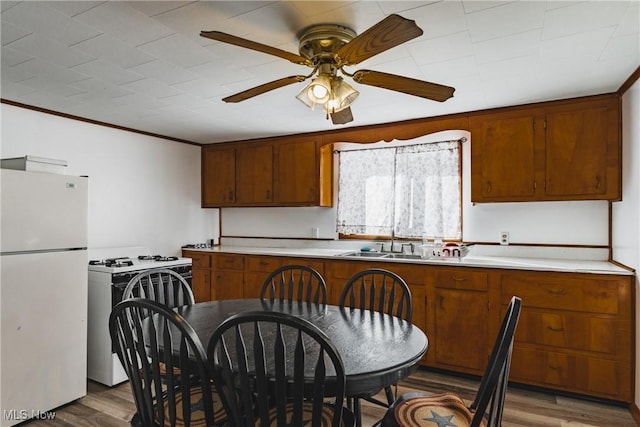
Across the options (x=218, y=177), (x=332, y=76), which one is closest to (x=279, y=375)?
(x=332, y=76)

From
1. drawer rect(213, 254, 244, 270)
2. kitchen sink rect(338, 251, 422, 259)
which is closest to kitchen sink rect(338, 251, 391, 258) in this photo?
kitchen sink rect(338, 251, 422, 259)

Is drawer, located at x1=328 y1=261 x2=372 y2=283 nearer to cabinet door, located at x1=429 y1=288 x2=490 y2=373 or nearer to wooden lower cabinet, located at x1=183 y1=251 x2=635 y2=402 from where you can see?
wooden lower cabinet, located at x1=183 y1=251 x2=635 y2=402

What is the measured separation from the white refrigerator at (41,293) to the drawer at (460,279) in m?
2.69

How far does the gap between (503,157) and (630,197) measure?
0.93 m

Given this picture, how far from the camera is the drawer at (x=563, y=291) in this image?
270 centimetres

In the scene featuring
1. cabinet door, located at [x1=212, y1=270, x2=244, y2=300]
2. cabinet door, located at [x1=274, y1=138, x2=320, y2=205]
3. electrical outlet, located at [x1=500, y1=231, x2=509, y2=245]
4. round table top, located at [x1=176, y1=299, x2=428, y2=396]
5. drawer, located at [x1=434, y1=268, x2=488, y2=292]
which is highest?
cabinet door, located at [x1=274, y1=138, x2=320, y2=205]

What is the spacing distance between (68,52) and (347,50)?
167cm

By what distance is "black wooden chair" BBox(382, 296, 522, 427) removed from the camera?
4.28ft

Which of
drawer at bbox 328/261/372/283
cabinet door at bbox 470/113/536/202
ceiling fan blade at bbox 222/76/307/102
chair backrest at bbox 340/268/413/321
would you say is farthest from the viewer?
drawer at bbox 328/261/372/283

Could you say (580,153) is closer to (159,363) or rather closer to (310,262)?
(310,262)

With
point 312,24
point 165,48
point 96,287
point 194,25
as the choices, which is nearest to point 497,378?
point 312,24

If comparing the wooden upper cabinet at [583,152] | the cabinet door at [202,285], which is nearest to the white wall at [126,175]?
the cabinet door at [202,285]

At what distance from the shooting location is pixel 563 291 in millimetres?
2812

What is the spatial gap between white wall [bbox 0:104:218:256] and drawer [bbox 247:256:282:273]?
3.52 ft
